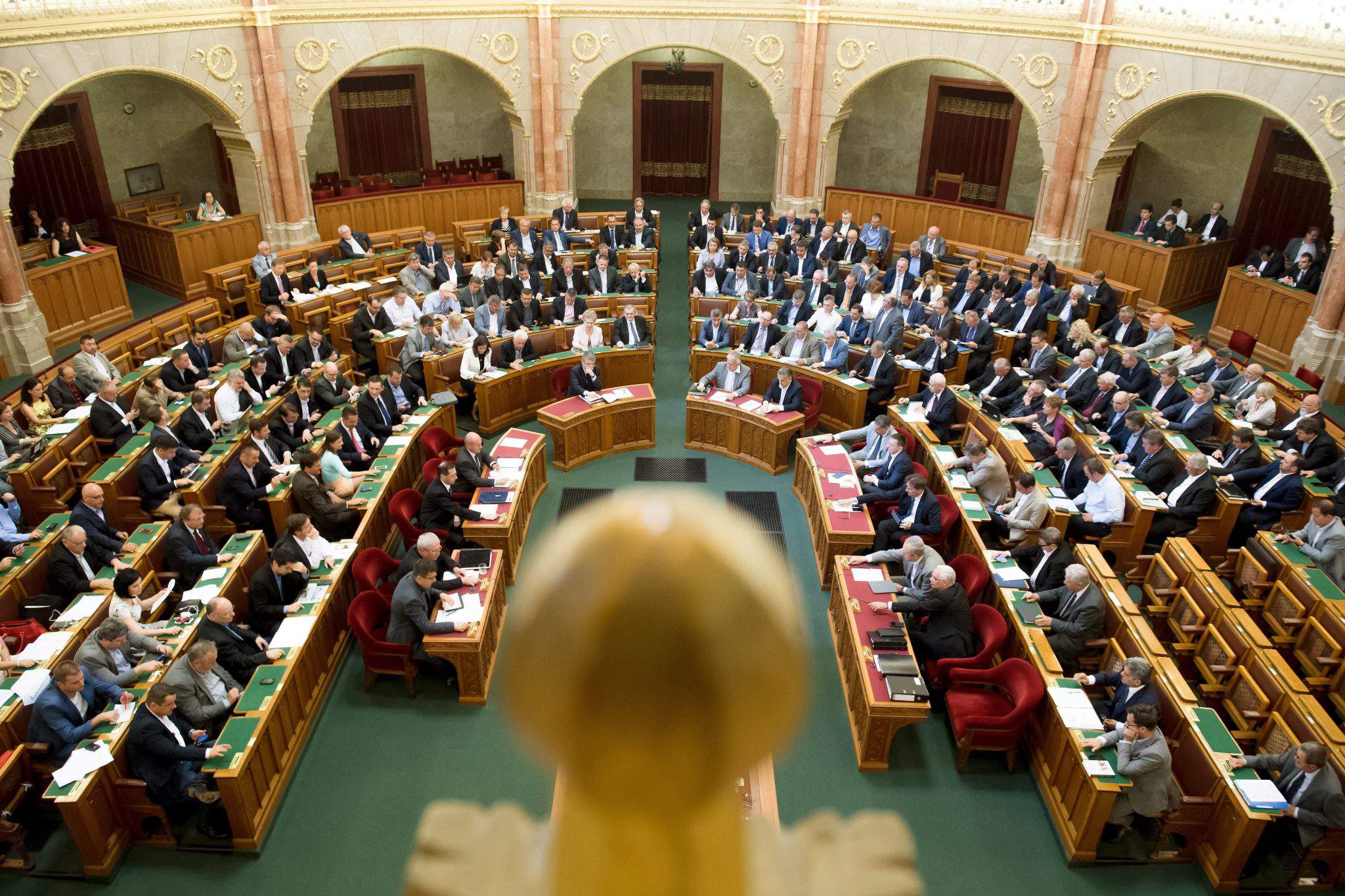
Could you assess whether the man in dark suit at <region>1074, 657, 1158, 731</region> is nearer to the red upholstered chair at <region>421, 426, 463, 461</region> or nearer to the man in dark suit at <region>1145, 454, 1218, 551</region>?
the man in dark suit at <region>1145, 454, 1218, 551</region>

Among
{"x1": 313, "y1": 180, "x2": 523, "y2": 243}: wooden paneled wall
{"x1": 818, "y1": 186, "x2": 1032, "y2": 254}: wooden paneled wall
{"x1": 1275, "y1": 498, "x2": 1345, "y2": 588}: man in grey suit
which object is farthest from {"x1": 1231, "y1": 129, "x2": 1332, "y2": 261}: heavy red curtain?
{"x1": 313, "y1": 180, "x2": 523, "y2": 243}: wooden paneled wall

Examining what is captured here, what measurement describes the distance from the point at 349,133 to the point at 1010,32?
46.8 ft

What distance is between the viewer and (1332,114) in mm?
13484

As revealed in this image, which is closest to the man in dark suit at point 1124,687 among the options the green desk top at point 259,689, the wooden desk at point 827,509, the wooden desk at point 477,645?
the wooden desk at point 827,509

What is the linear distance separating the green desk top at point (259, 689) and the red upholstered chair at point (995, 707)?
18.0ft

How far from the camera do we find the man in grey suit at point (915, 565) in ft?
28.7

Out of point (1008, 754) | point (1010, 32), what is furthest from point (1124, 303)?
point (1008, 754)

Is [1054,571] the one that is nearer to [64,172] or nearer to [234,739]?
[234,739]

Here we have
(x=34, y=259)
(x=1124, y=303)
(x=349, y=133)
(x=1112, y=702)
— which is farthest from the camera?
(x=349, y=133)

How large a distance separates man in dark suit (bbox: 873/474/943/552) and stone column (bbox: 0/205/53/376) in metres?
12.4

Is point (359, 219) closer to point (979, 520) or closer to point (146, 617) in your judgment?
point (146, 617)

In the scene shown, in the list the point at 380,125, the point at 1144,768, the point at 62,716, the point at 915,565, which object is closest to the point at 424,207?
the point at 380,125

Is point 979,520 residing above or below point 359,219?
below

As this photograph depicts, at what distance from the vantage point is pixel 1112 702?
25.5 ft
